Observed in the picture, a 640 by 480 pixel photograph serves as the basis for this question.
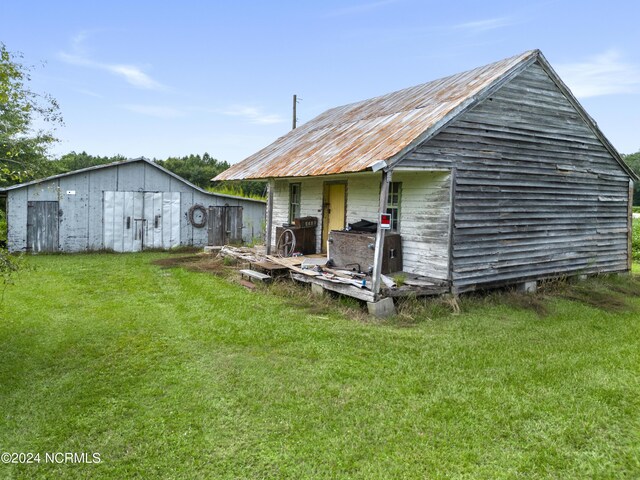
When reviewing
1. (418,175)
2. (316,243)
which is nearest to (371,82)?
(316,243)

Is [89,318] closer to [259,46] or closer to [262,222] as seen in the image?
[262,222]

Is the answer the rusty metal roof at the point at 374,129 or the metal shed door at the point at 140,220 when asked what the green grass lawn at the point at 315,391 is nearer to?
the rusty metal roof at the point at 374,129

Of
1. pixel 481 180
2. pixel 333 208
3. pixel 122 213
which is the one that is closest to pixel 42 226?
pixel 122 213

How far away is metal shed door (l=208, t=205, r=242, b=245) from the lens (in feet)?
60.6

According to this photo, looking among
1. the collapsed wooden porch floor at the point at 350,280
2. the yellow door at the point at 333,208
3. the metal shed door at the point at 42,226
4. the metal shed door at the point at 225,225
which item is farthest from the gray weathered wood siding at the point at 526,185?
the metal shed door at the point at 42,226

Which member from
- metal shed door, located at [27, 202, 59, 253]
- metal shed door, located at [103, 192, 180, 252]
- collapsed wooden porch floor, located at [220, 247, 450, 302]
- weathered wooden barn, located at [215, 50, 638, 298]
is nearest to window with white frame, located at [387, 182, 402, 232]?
weathered wooden barn, located at [215, 50, 638, 298]

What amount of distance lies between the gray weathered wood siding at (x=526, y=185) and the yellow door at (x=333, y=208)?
139 inches

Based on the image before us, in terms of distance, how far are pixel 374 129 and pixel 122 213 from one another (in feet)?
35.9

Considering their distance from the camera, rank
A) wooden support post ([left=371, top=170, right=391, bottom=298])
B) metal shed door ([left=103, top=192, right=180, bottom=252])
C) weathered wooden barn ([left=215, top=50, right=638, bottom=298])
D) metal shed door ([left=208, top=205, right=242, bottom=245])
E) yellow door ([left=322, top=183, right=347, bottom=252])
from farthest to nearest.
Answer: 1. metal shed door ([left=208, top=205, right=242, bottom=245])
2. metal shed door ([left=103, top=192, right=180, bottom=252])
3. yellow door ([left=322, top=183, right=347, bottom=252])
4. weathered wooden barn ([left=215, top=50, right=638, bottom=298])
5. wooden support post ([left=371, top=170, right=391, bottom=298])

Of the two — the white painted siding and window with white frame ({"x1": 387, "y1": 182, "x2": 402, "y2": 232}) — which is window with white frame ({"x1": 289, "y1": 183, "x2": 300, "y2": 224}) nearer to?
the white painted siding

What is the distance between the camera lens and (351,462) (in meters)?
3.56

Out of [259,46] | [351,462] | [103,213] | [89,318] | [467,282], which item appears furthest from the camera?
[259,46]

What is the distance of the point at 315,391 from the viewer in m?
4.80

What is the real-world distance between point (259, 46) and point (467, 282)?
13.7 meters
